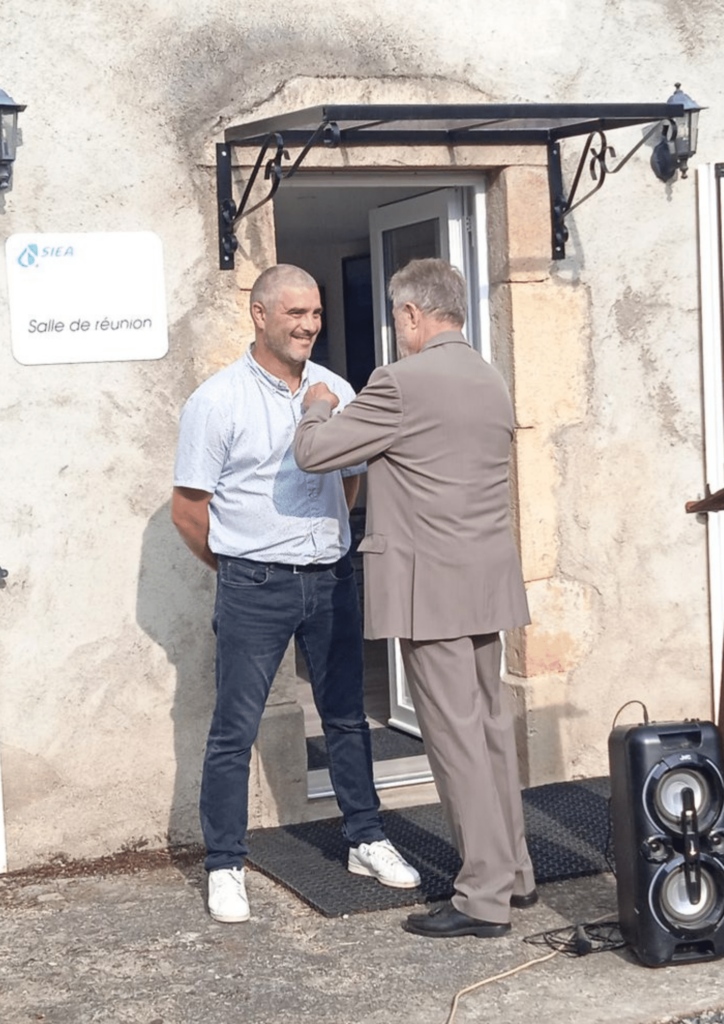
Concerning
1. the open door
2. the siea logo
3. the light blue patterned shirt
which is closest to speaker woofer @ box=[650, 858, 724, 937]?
the light blue patterned shirt

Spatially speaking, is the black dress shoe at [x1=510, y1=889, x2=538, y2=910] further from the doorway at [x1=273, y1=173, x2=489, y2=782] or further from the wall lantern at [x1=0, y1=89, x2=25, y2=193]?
the wall lantern at [x1=0, y1=89, x2=25, y2=193]

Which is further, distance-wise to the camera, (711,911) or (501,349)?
(501,349)

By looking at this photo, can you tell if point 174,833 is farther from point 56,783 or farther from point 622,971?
point 622,971

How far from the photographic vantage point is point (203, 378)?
588 cm

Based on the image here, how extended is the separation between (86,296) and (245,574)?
1.35m

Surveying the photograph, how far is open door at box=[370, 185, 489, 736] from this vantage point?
651cm

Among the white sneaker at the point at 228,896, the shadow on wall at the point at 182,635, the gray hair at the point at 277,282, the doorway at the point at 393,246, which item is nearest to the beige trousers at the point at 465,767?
the white sneaker at the point at 228,896

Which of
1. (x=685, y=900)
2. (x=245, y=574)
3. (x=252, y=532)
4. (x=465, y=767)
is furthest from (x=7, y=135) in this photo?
(x=685, y=900)

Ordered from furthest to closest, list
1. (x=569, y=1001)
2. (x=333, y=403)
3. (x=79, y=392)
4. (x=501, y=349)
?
(x=501, y=349) → (x=79, y=392) → (x=333, y=403) → (x=569, y=1001)

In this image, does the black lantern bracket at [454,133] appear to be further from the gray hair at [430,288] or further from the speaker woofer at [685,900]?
the speaker woofer at [685,900]

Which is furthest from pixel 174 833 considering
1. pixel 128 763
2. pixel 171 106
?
pixel 171 106

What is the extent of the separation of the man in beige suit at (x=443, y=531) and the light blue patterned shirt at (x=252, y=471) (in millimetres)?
322

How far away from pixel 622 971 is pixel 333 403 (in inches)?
76.8

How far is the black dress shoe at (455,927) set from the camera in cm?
481
